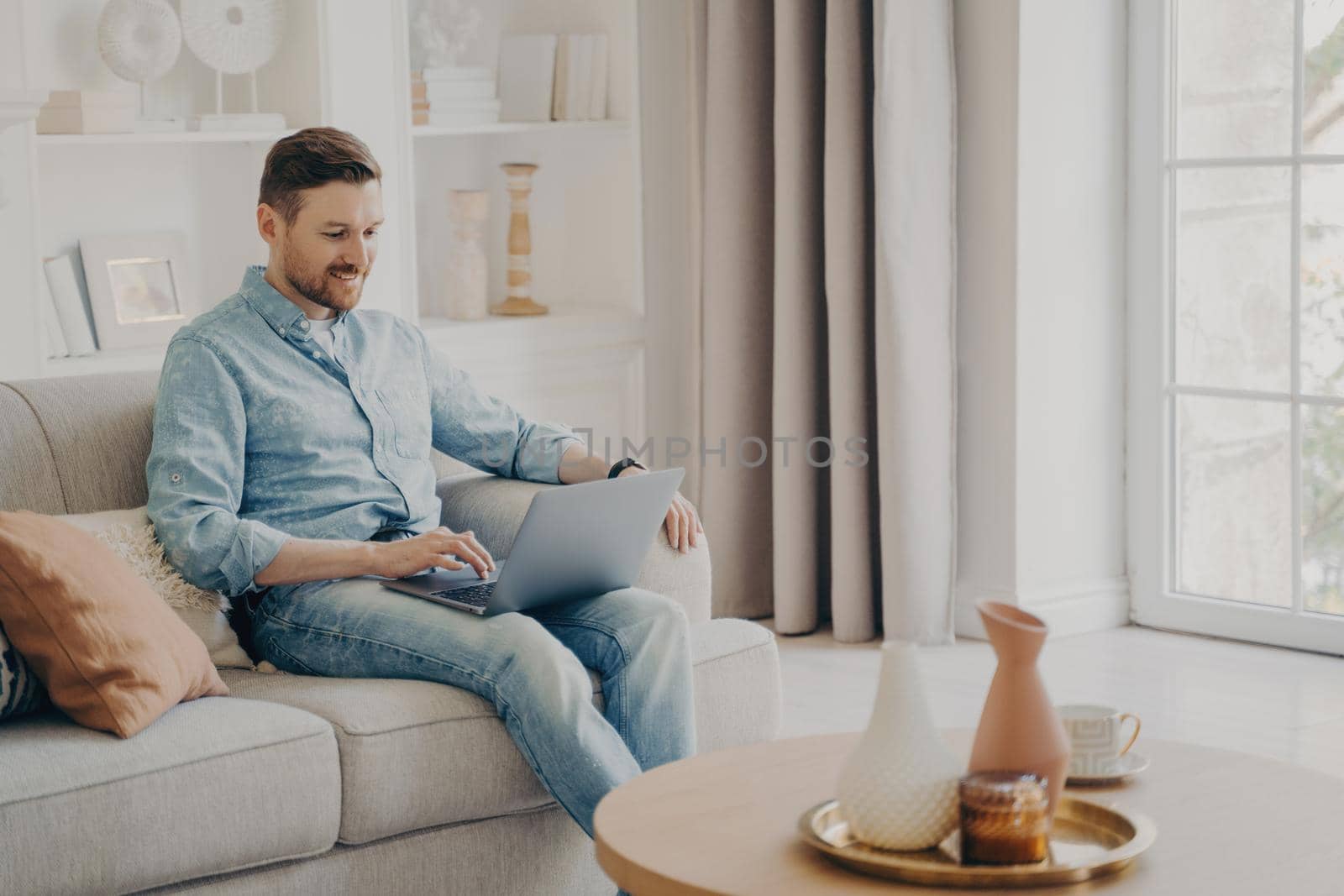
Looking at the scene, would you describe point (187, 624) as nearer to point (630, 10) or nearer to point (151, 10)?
point (151, 10)

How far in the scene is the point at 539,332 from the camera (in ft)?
14.0

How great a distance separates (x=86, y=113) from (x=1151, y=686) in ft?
7.85

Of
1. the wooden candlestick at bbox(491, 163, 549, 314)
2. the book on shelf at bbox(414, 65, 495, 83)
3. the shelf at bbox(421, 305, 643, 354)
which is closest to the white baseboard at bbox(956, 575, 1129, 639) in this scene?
the shelf at bbox(421, 305, 643, 354)

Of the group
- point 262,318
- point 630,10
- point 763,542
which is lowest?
point 763,542

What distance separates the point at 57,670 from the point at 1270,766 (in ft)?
4.45

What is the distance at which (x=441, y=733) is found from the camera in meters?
2.21

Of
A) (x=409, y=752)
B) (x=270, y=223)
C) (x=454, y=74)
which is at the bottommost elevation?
(x=409, y=752)

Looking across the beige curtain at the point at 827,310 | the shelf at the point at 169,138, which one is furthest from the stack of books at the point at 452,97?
the beige curtain at the point at 827,310

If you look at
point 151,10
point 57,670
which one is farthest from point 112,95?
point 57,670

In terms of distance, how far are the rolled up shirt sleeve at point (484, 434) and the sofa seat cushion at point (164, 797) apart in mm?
→ 744

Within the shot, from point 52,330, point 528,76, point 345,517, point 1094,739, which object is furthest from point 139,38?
point 1094,739

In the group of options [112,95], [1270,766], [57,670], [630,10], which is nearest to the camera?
[1270,766]

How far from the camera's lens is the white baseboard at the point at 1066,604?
4062 mm

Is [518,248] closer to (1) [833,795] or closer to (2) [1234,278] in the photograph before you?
(2) [1234,278]
